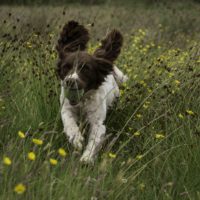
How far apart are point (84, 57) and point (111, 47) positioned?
11.5 inches

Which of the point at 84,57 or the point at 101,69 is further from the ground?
the point at 84,57

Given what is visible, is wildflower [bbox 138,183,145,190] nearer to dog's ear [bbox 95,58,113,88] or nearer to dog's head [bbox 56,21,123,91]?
dog's head [bbox 56,21,123,91]

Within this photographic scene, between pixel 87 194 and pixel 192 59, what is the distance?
2925mm

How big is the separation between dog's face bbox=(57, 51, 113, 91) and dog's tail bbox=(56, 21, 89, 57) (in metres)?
0.18

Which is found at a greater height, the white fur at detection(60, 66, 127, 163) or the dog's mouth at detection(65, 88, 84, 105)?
the dog's mouth at detection(65, 88, 84, 105)

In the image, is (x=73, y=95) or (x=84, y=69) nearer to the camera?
(x=73, y=95)

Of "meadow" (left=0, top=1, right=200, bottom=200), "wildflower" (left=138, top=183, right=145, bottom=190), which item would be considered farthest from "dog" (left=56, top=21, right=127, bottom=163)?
"wildflower" (left=138, top=183, right=145, bottom=190)

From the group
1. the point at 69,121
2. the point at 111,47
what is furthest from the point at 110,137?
the point at 111,47

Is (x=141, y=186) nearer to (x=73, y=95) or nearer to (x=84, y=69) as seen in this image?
(x=73, y=95)

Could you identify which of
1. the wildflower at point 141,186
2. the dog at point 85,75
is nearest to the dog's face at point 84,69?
the dog at point 85,75

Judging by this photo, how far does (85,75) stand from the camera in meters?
4.31

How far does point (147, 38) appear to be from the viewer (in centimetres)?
1003

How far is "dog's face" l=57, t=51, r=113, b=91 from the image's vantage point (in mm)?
4152

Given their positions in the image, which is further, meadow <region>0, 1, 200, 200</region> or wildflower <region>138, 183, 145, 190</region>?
wildflower <region>138, 183, 145, 190</region>
